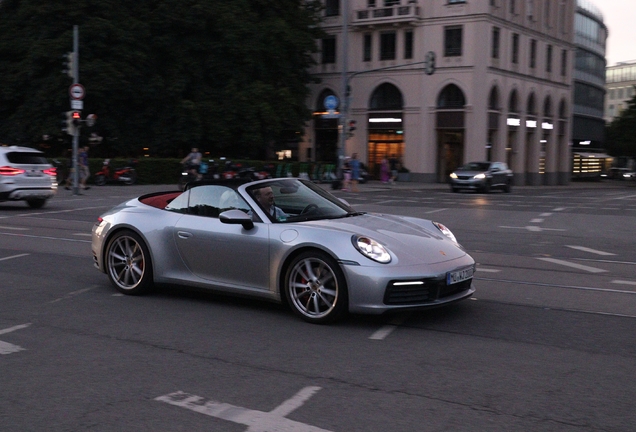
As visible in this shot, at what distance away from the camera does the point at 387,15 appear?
184ft

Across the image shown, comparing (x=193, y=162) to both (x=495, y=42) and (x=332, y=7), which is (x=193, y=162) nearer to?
(x=332, y=7)

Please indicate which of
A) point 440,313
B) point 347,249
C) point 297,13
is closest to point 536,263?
point 440,313

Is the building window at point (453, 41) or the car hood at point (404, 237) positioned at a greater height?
Result: the building window at point (453, 41)

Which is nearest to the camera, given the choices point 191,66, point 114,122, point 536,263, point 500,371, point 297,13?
point 500,371

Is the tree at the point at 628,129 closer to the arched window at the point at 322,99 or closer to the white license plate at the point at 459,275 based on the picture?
the arched window at the point at 322,99

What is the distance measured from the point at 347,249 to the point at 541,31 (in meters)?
60.0

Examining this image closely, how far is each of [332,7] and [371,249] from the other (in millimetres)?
53689

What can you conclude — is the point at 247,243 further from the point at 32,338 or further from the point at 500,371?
the point at 500,371

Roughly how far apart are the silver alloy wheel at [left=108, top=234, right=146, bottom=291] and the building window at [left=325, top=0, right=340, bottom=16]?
5165 centimetres

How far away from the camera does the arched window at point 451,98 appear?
2142 inches

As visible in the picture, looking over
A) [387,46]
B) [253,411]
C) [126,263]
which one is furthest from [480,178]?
[253,411]

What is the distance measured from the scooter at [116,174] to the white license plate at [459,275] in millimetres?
29297

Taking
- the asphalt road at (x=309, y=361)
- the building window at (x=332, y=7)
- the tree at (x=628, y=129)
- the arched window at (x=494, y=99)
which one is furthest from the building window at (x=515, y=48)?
the asphalt road at (x=309, y=361)

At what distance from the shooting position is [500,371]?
5.54 m
